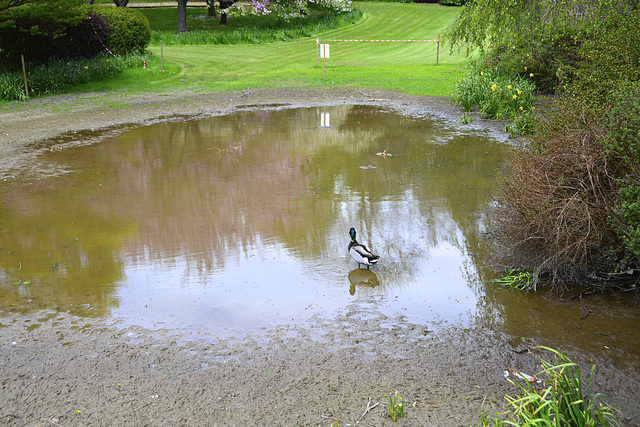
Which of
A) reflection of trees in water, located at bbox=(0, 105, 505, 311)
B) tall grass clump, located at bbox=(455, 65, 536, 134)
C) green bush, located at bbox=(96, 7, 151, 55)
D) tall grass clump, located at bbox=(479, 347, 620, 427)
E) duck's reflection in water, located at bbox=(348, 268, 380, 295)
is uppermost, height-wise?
green bush, located at bbox=(96, 7, 151, 55)

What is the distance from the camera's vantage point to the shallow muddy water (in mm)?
5656

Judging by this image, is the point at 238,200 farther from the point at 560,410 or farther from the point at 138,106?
the point at 138,106

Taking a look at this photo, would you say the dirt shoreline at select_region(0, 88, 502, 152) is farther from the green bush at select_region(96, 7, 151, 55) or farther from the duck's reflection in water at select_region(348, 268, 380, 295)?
the duck's reflection in water at select_region(348, 268, 380, 295)

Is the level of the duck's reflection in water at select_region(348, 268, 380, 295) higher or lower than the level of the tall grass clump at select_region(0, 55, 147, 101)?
lower

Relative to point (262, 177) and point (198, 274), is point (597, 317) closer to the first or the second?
point (198, 274)

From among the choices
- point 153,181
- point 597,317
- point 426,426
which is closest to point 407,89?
point 153,181

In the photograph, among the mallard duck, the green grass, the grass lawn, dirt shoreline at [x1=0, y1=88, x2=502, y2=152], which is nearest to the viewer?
the mallard duck

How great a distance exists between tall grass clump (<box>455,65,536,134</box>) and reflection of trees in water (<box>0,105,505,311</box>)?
6.53ft

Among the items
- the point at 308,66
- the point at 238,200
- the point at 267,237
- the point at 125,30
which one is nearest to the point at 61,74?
the point at 125,30

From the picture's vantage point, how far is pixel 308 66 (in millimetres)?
Result: 25531

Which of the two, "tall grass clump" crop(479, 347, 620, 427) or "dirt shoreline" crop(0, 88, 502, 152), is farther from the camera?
"dirt shoreline" crop(0, 88, 502, 152)

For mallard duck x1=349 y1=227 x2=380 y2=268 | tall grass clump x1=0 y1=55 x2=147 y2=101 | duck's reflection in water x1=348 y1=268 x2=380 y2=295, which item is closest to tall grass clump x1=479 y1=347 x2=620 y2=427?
duck's reflection in water x1=348 y1=268 x2=380 y2=295

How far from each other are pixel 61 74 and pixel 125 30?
4213mm

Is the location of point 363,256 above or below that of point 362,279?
above
